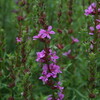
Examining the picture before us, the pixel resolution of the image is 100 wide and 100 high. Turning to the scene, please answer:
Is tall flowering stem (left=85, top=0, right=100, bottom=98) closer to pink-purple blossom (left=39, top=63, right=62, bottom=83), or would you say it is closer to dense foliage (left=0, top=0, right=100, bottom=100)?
dense foliage (left=0, top=0, right=100, bottom=100)

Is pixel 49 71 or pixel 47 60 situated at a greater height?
pixel 47 60

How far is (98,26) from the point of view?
2.76 m

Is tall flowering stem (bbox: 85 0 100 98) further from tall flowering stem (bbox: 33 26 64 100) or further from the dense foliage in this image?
tall flowering stem (bbox: 33 26 64 100)

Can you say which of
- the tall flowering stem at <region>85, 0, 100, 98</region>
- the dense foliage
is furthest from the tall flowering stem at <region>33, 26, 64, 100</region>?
the tall flowering stem at <region>85, 0, 100, 98</region>

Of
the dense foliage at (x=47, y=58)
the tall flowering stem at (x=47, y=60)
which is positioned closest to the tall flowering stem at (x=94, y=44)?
the dense foliage at (x=47, y=58)

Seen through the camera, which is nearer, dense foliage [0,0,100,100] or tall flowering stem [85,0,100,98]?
dense foliage [0,0,100,100]

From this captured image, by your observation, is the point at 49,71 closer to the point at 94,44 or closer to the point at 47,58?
the point at 47,58

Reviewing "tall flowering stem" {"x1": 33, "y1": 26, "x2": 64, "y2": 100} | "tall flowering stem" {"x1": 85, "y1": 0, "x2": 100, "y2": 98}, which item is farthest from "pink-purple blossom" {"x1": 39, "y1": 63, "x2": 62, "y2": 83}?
"tall flowering stem" {"x1": 85, "y1": 0, "x2": 100, "y2": 98}

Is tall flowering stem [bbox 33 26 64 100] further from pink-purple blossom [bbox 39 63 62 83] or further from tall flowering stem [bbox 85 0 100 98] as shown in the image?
tall flowering stem [bbox 85 0 100 98]

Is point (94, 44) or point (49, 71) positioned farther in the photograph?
point (94, 44)

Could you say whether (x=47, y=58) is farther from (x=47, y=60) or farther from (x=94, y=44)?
(x=94, y=44)

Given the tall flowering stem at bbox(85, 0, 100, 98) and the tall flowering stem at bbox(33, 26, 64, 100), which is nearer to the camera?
the tall flowering stem at bbox(33, 26, 64, 100)

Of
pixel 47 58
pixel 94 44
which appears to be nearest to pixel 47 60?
pixel 47 58

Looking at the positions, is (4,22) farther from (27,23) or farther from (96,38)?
(96,38)
